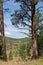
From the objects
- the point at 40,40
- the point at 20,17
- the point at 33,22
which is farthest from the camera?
the point at 40,40

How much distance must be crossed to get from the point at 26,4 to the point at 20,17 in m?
2.16

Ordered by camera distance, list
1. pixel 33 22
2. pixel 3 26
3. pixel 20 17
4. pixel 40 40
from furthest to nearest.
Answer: pixel 40 40 → pixel 20 17 → pixel 33 22 → pixel 3 26

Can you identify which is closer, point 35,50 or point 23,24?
point 35,50

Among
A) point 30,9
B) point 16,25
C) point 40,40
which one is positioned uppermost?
point 30,9

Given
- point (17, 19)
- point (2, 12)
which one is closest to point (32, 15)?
point (17, 19)

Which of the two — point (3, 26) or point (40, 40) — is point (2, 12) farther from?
point (40, 40)

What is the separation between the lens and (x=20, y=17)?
2655 cm

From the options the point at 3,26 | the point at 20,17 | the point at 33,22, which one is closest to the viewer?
the point at 3,26

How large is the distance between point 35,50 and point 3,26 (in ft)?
16.3

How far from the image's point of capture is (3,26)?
846 inches

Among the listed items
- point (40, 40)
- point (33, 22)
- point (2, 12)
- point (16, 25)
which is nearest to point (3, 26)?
point (2, 12)

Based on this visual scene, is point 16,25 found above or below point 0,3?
below

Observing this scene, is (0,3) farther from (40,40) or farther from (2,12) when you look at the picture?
(40,40)

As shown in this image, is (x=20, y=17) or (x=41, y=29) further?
(x=41, y=29)
